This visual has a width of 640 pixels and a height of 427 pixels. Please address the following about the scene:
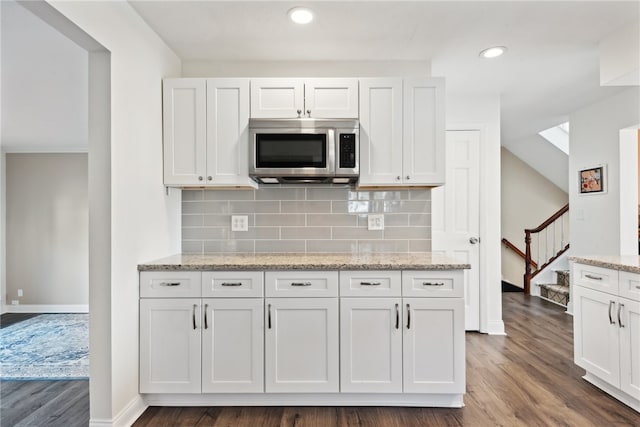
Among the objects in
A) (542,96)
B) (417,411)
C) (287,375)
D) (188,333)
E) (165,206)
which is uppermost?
(542,96)

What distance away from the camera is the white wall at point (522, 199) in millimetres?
5789

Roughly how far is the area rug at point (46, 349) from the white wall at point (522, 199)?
6188 millimetres

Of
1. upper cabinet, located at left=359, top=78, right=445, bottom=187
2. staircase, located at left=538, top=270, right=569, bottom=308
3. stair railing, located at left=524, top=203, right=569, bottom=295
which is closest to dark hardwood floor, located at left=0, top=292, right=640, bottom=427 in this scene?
upper cabinet, located at left=359, top=78, right=445, bottom=187

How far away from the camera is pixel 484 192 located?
331 centimetres

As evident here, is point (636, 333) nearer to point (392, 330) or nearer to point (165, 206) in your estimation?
point (392, 330)

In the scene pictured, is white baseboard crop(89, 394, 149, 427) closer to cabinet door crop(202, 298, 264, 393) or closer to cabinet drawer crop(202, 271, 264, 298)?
cabinet door crop(202, 298, 264, 393)

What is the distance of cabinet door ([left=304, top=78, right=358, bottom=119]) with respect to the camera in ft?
7.59

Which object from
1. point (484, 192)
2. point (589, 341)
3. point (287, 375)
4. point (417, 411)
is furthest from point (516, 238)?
point (287, 375)

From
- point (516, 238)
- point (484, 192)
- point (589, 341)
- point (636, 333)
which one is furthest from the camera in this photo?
point (516, 238)

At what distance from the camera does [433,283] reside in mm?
1962

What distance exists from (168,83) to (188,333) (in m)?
1.71

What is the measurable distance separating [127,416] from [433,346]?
1832mm

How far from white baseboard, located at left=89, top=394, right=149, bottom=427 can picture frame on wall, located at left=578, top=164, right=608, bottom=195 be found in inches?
182

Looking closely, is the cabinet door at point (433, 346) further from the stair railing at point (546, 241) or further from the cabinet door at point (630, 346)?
the stair railing at point (546, 241)
